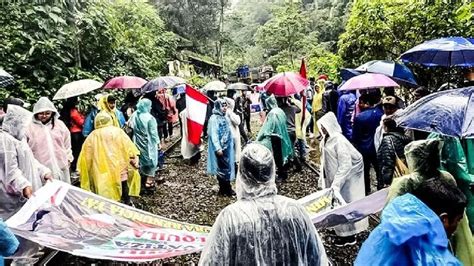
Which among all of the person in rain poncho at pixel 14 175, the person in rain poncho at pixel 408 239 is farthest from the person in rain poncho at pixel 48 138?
the person in rain poncho at pixel 408 239

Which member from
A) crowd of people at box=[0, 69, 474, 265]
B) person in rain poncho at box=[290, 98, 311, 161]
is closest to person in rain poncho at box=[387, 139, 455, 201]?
crowd of people at box=[0, 69, 474, 265]

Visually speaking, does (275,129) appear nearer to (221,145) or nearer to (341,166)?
(221,145)

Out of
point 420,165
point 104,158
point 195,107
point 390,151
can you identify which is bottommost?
point 195,107

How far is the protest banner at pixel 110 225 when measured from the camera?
3.43 m

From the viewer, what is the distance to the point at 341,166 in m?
4.64

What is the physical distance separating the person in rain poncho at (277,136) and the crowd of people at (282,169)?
2 centimetres

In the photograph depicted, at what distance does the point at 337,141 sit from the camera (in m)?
4.71

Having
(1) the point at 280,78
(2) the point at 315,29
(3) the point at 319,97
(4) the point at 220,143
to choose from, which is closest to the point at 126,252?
(4) the point at 220,143

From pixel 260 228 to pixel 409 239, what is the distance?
0.94 metres

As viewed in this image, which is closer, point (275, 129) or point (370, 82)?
point (370, 82)

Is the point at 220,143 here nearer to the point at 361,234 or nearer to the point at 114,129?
the point at 114,129

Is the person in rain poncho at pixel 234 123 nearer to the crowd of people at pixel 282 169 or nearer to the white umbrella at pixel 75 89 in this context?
the crowd of people at pixel 282 169

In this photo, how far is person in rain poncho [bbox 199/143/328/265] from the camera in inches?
93.3

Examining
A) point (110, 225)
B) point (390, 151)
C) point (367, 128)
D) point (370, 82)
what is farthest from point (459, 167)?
point (370, 82)
